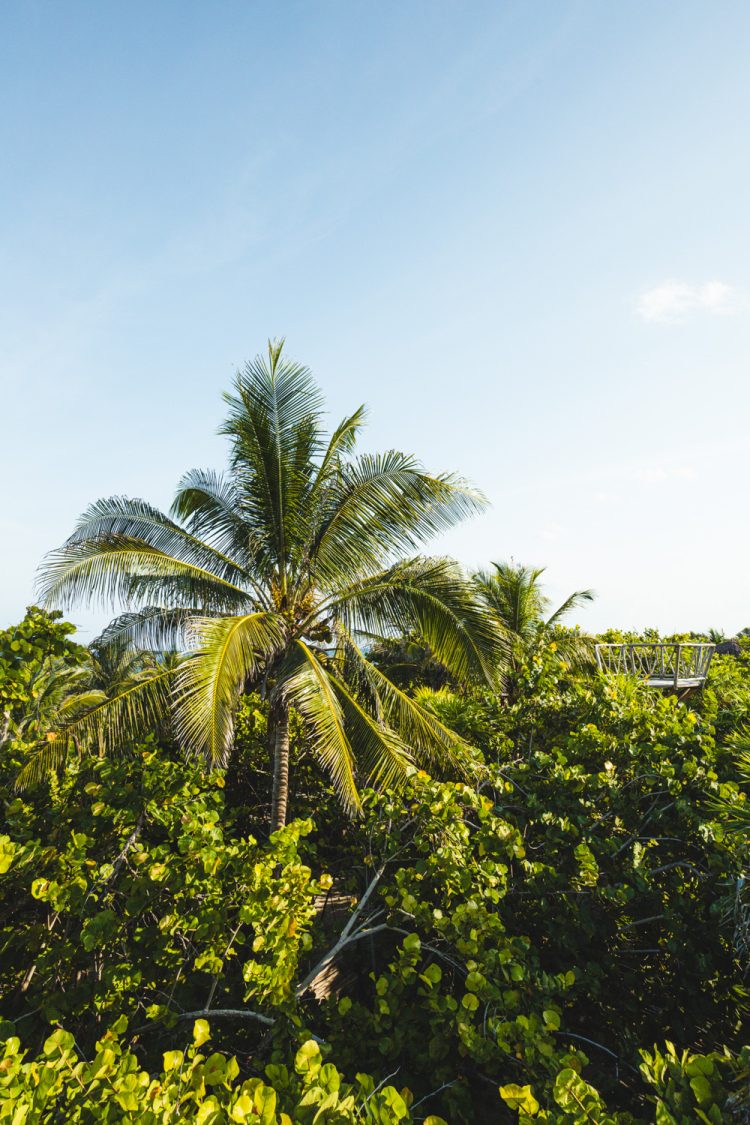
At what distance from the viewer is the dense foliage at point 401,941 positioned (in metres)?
2.65

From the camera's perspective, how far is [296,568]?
303 inches

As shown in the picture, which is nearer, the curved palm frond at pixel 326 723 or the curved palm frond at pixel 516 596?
the curved palm frond at pixel 326 723

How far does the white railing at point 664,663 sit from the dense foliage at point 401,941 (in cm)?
576

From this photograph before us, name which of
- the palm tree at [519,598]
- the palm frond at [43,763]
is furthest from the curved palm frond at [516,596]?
the palm frond at [43,763]

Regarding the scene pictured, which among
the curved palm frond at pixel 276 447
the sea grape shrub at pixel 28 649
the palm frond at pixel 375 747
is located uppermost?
the curved palm frond at pixel 276 447

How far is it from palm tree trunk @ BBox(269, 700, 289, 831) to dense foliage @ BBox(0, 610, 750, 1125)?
3.57 feet

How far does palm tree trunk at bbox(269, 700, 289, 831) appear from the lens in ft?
20.8

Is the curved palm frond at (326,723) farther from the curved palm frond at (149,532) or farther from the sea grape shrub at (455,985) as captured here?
the curved palm frond at (149,532)

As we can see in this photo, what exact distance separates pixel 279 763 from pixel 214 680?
1959mm

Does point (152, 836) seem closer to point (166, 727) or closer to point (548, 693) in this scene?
point (166, 727)

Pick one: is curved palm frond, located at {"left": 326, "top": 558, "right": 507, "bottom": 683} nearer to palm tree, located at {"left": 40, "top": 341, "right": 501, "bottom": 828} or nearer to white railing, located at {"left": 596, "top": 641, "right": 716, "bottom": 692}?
palm tree, located at {"left": 40, "top": 341, "right": 501, "bottom": 828}

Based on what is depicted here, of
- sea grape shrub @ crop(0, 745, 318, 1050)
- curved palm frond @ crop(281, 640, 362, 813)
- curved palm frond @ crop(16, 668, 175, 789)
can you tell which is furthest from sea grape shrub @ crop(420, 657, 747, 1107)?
curved palm frond @ crop(16, 668, 175, 789)

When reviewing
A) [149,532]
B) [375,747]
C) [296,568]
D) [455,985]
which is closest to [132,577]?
[149,532]

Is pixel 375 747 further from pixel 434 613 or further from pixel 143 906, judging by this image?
pixel 143 906
